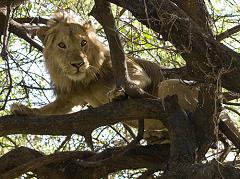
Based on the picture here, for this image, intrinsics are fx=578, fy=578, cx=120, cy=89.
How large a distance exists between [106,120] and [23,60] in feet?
7.12

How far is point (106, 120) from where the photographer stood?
14.9ft

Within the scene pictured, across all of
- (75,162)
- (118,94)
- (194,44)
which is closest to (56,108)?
(75,162)

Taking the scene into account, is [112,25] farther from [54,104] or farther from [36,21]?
[36,21]

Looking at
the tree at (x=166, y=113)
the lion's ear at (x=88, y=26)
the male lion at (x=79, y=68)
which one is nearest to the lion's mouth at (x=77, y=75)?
the male lion at (x=79, y=68)

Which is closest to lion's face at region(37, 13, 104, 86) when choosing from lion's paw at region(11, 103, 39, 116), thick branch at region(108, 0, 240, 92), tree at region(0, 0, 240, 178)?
lion's paw at region(11, 103, 39, 116)

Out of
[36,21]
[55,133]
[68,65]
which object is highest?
[36,21]

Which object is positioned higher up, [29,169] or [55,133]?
[55,133]

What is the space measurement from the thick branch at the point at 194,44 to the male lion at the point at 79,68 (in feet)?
6.12

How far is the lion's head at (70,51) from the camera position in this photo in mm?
5715

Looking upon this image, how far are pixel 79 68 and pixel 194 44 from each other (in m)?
2.17

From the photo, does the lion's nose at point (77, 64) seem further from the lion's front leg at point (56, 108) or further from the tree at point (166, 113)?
the tree at point (166, 113)

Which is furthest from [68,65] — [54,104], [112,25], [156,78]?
[112,25]

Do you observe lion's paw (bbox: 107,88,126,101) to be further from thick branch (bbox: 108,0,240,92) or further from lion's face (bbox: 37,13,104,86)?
lion's face (bbox: 37,13,104,86)

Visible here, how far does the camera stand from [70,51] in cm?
577
